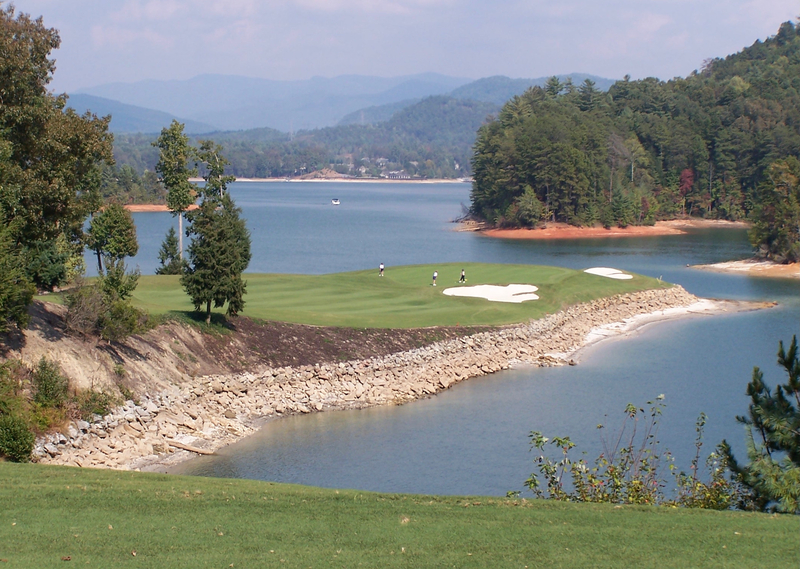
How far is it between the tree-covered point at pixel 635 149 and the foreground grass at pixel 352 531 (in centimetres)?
8503

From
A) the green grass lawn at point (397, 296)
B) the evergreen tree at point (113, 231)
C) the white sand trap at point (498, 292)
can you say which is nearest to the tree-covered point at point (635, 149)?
the green grass lawn at point (397, 296)

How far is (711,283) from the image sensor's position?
56.6 metres

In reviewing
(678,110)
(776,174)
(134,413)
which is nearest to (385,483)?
(134,413)

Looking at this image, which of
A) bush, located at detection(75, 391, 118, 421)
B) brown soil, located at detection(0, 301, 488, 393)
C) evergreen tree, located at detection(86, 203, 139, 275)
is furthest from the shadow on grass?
A: evergreen tree, located at detection(86, 203, 139, 275)

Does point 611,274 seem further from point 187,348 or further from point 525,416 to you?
point 187,348

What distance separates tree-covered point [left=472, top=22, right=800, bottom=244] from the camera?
98.4 m

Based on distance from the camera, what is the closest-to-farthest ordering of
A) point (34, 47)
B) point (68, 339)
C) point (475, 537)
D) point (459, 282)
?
point (475, 537), point (34, 47), point (68, 339), point (459, 282)

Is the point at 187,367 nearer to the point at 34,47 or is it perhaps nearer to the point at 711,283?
the point at 34,47

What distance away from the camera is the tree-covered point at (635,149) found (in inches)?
3875

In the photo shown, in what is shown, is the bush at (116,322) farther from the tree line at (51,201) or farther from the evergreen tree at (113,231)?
the evergreen tree at (113,231)

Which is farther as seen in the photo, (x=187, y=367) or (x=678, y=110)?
(x=678, y=110)

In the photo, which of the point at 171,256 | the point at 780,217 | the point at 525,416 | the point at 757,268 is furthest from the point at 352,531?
the point at 780,217

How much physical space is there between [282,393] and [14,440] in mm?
10225

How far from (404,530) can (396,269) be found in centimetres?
3830
